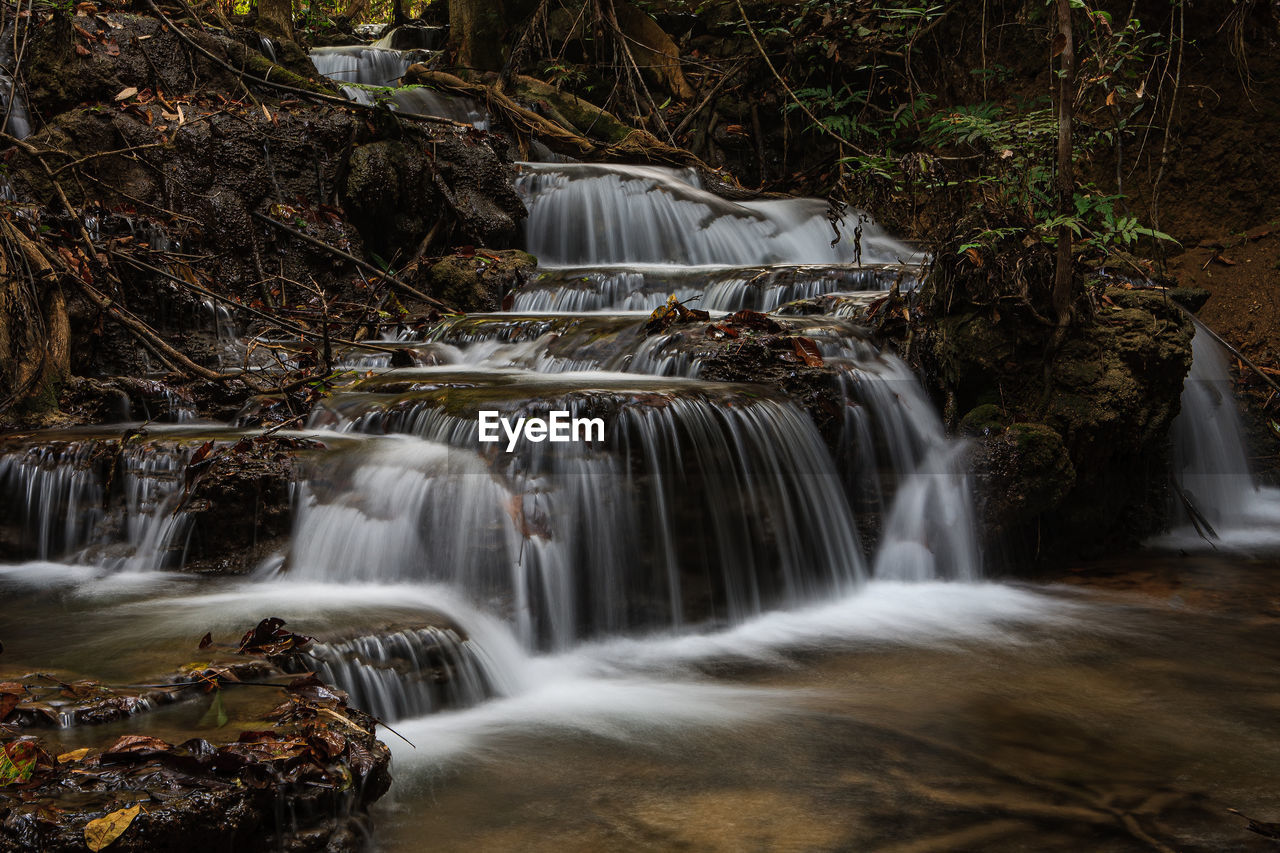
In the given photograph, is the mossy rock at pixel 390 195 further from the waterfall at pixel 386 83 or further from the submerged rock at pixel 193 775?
the submerged rock at pixel 193 775

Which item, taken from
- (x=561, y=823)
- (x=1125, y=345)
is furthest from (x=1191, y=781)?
(x=1125, y=345)

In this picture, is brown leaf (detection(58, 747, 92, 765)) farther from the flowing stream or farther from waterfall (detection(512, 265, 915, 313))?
waterfall (detection(512, 265, 915, 313))

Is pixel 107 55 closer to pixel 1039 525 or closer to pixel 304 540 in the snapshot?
pixel 304 540

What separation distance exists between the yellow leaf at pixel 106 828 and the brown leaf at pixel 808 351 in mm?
4933

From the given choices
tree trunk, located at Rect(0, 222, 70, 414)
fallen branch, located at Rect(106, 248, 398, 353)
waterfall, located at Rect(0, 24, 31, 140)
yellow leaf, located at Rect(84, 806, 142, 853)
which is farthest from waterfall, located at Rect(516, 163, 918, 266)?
yellow leaf, located at Rect(84, 806, 142, 853)

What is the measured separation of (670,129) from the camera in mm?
13555

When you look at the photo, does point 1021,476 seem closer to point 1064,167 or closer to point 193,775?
point 1064,167

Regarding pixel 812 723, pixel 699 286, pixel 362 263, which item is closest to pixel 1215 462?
pixel 699 286

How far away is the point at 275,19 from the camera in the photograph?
12.1 metres

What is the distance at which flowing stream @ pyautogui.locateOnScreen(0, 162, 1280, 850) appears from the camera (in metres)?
3.21

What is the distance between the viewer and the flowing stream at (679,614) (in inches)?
127

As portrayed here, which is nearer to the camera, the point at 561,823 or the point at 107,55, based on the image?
the point at 561,823

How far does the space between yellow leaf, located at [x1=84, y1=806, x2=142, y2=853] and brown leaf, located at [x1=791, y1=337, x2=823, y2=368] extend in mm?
4933

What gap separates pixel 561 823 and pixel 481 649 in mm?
1281
